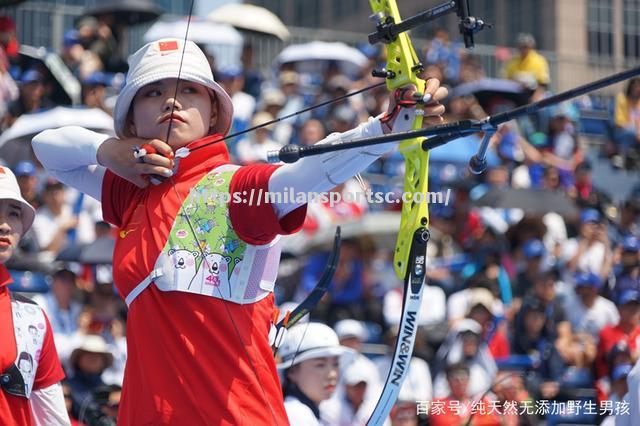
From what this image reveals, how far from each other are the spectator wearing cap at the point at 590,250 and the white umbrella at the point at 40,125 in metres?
4.52

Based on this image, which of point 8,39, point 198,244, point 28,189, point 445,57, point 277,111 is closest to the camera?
point 198,244

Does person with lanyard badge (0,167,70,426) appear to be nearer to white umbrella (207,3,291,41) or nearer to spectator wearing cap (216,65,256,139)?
spectator wearing cap (216,65,256,139)

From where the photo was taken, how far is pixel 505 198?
1447cm

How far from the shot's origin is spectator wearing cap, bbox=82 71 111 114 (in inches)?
528

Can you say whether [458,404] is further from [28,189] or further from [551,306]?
[28,189]

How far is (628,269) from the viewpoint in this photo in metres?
13.2

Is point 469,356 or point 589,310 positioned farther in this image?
point 589,310

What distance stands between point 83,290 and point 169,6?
976 centimetres

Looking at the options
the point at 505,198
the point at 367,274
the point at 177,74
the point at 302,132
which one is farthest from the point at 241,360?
the point at 505,198

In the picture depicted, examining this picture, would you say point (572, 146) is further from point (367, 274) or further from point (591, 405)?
point (591, 405)

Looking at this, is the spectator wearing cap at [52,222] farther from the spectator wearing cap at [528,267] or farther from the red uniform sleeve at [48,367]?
the red uniform sleeve at [48,367]

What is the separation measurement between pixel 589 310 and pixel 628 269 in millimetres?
800

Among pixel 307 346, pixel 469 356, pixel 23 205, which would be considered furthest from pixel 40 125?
pixel 23 205

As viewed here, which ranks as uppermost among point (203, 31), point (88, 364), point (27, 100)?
point (203, 31)
